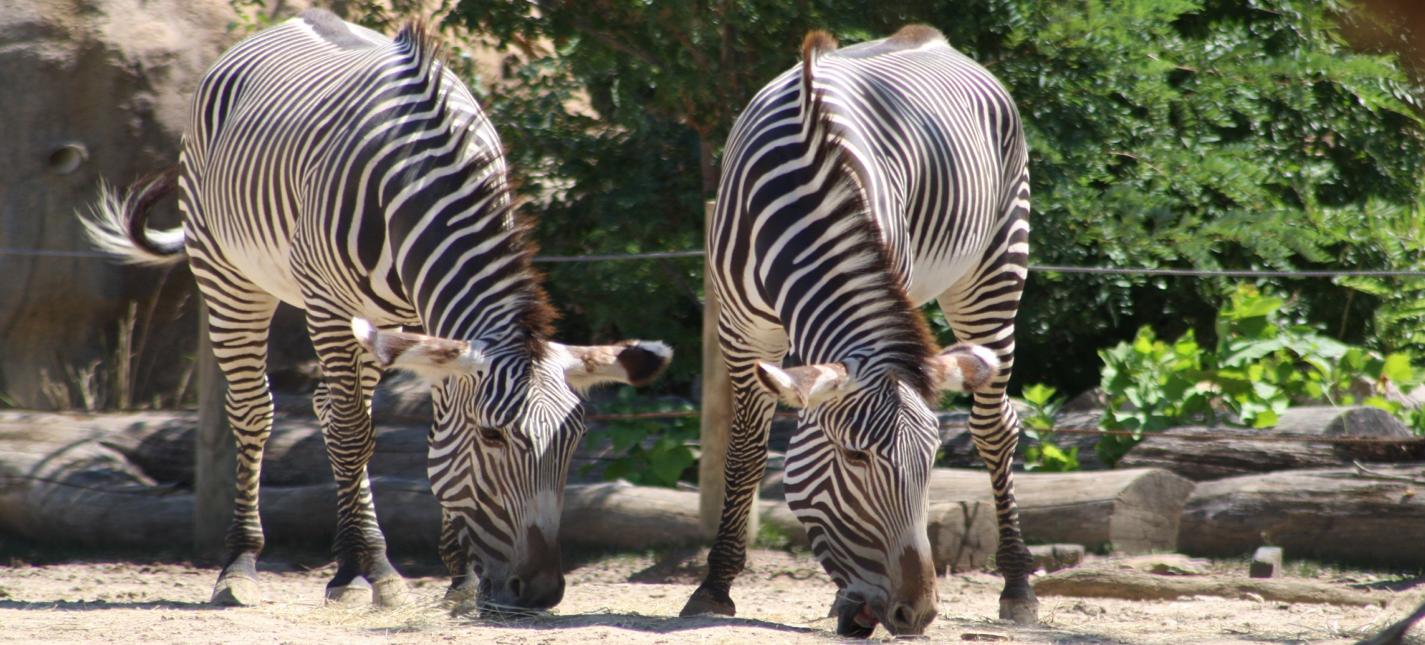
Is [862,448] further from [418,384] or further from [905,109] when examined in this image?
[418,384]

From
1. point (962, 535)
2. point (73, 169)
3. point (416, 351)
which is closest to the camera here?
point (416, 351)

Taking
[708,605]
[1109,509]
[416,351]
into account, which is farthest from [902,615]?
[1109,509]

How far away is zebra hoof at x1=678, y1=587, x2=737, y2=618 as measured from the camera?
4.93 meters

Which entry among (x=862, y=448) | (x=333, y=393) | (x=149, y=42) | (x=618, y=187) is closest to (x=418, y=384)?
(x=618, y=187)

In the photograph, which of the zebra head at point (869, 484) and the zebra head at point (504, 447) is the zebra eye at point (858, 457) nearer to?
the zebra head at point (869, 484)

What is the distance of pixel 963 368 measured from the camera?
13.2 feet

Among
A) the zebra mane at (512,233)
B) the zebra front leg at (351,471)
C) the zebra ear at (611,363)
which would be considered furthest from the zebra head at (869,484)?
the zebra front leg at (351,471)

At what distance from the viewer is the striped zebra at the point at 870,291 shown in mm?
3697

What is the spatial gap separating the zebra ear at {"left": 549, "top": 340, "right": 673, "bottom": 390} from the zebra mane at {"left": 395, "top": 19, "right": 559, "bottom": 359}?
92 mm

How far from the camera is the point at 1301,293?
8375 millimetres

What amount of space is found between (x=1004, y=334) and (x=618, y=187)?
273 cm

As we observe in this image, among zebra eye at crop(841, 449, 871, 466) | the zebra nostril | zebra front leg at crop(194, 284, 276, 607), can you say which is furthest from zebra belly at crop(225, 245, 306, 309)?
the zebra nostril

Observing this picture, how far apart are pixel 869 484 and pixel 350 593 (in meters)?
2.45

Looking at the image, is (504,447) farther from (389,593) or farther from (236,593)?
(236,593)
